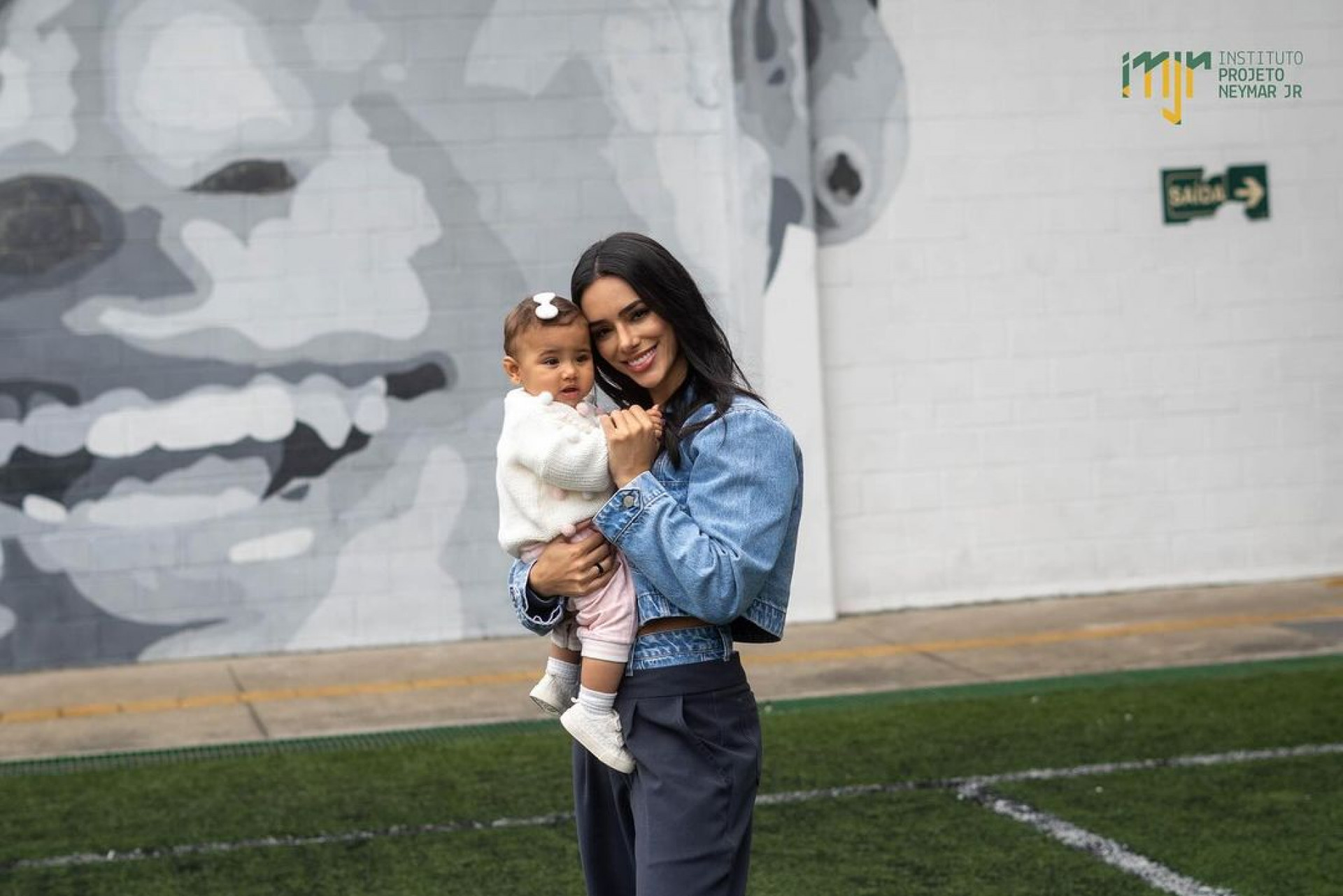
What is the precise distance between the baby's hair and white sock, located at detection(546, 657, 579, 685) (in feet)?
1.81

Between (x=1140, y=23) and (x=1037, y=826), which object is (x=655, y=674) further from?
(x=1140, y=23)

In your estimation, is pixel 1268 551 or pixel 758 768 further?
pixel 1268 551

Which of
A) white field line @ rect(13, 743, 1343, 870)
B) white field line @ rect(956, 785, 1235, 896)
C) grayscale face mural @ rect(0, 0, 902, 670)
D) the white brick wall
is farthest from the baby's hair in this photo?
the white brick wall

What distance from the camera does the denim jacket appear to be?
2.82 meters

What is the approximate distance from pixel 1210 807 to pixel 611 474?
11.6ft

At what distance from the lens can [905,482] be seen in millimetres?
9914

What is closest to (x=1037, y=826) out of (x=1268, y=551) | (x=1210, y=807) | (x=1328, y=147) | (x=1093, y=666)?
(x=1210, y=807)

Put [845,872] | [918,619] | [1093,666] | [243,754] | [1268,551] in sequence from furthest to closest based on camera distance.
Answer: [1268,551] → [918,619] → [1093,666] → [243,754] → [845,872]

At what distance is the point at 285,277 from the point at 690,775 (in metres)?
6.70

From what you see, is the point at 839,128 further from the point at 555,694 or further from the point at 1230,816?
the point at 555,694

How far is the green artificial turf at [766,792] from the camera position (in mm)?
5316

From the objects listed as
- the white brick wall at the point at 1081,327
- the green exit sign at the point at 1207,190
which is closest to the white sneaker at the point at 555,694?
the white brick wall at the point at 1081,327

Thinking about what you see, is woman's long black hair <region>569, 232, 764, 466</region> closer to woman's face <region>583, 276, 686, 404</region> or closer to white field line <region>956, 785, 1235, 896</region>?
woman's face <region>583, 276, 686, 404</region>

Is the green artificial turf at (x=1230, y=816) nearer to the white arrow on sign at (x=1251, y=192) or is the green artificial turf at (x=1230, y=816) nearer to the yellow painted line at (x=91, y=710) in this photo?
the yellow painted line at (x=91, y=710)
